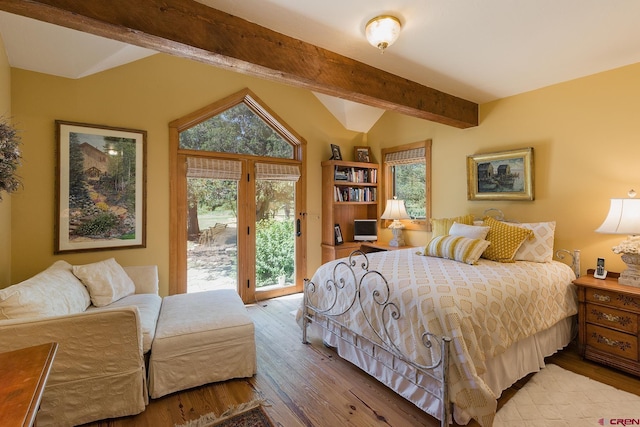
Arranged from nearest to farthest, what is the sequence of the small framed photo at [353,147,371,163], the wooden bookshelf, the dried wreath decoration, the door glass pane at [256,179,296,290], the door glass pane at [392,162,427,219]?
the dried wreath decoration → the door glass pane at [256,179,296,290] → the door glass pane at [392,162,427,219] → the wooden bookshelf → the small framed photo at [353,147,371,163]

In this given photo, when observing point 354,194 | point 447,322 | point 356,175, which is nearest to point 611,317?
point 447,322

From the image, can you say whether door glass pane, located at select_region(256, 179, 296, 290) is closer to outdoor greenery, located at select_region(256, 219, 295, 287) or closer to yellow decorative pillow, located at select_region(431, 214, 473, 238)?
outdoor greenery, located at select_region(256, 219, 295, 287)

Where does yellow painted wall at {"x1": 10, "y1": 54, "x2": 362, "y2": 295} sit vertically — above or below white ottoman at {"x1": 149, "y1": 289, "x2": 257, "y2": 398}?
above

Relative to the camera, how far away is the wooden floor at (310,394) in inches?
74.7

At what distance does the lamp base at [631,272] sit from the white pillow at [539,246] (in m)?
0.50

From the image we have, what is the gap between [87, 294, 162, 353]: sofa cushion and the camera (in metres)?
2.08

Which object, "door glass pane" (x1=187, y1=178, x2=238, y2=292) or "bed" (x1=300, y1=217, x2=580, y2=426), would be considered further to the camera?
"door glass pane" (x1=187, y1=178, x2=238, y2=292)

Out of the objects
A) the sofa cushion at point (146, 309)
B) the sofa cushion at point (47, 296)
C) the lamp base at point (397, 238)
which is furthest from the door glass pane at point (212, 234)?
the lamp base at point (397, 238)

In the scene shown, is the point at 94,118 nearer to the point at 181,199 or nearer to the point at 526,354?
the point at 181,199

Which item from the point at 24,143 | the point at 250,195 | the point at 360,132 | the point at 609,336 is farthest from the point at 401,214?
the point at 24,143

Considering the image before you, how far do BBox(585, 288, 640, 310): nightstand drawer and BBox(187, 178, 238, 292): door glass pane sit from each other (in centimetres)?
374

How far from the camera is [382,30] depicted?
2016mm

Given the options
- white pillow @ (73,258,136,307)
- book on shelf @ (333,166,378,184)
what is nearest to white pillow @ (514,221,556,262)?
book on shelf @ (333,166,378,184)

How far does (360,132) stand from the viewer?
520 centimetres
